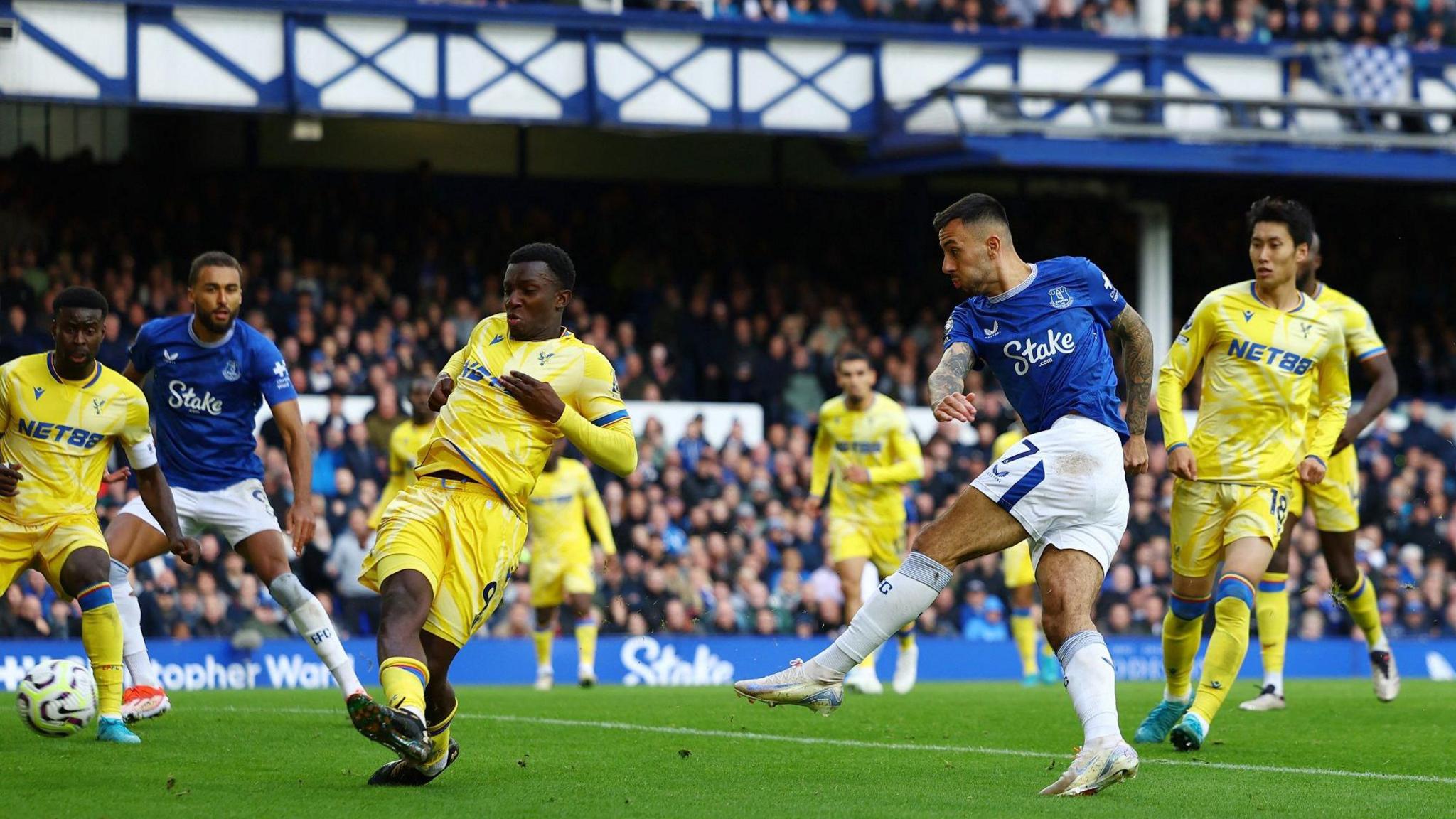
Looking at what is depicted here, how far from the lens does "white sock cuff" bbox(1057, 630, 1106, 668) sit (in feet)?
26.7

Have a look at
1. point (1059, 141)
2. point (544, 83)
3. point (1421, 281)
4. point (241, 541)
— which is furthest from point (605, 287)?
point (241, 541)

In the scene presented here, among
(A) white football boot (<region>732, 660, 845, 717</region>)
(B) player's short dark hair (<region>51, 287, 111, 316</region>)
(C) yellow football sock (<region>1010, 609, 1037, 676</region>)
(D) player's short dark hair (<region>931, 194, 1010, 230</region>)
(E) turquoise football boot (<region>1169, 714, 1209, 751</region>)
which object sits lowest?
(C) yellow football sock (<region>1010, 609, 1037, 676</region>)

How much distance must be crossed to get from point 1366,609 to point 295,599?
7321 mm

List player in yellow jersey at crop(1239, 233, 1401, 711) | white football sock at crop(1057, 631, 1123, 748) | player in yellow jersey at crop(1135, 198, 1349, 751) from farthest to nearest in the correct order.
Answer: player in yellow jersey at crop(1239, 233, 1401, 711) → player in yellow jersey at crop(1135, 198, 1349, 751) → white football sock at crop(1057, 631, 1123, 748)

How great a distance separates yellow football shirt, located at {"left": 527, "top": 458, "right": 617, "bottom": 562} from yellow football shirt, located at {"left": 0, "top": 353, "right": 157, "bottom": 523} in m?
7.98

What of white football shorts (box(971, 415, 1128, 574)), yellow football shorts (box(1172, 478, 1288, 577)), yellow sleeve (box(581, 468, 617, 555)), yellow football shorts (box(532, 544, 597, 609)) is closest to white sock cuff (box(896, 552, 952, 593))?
white football shorts (box(971, 415, 1128, 574))

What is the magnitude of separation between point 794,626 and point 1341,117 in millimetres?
12419

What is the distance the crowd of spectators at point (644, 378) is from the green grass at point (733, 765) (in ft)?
22.9

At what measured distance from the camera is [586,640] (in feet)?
61.3

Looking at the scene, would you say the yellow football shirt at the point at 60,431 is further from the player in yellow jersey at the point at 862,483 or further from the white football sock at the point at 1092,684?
the player in yellow jersey at the point at 862,483

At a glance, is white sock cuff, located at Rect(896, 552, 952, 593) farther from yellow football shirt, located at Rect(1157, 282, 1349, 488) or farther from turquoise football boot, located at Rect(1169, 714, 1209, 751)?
yellow football shirt, located at Rect(1157, 282, 1349, 488)

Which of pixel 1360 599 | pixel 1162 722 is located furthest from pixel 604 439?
pixel 1360 599

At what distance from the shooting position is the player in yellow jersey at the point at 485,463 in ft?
26.6

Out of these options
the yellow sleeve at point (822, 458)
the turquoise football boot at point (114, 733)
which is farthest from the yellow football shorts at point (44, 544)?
the yellow sleeve at point (822, 458)
